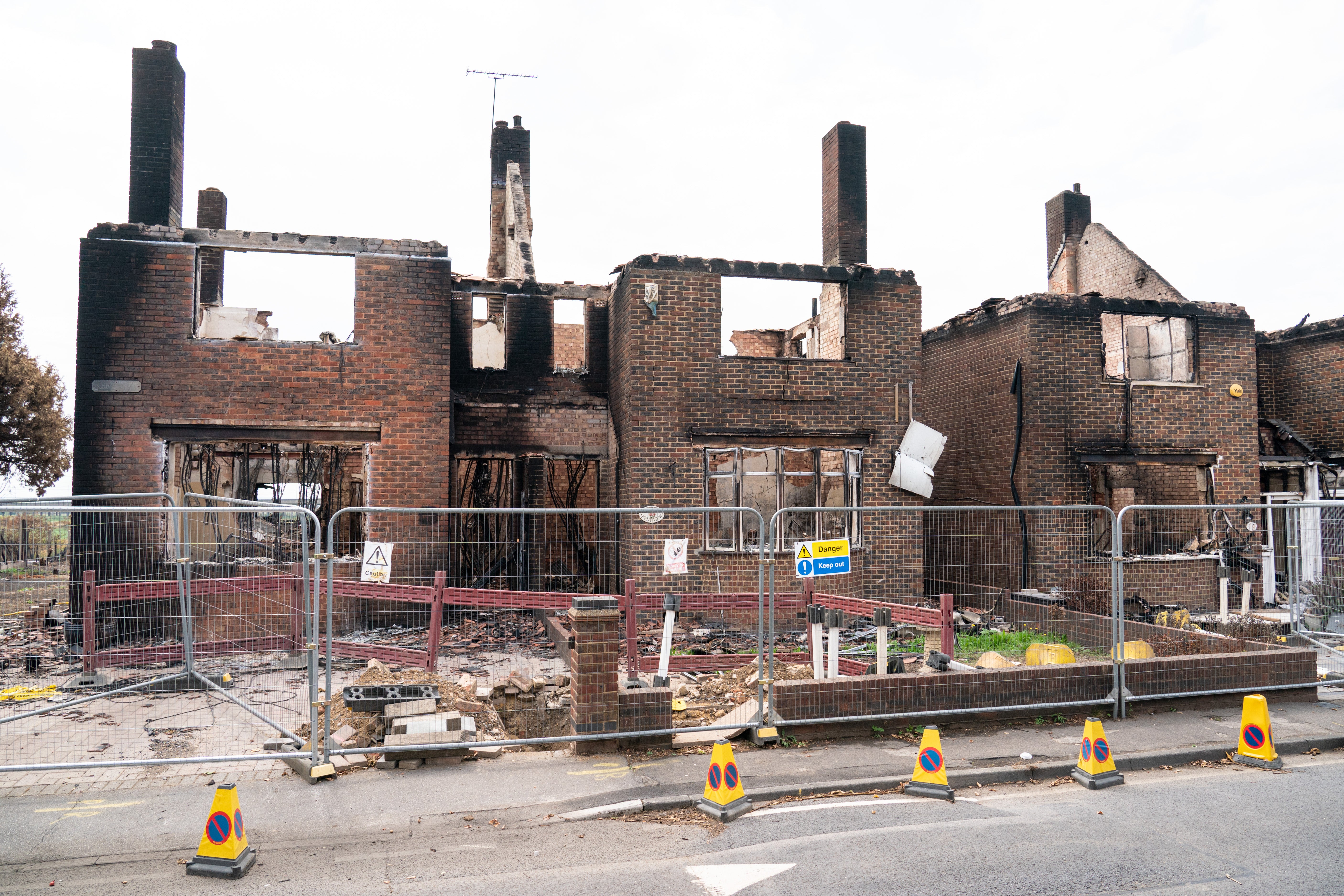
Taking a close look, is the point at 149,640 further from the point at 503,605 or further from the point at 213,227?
the point at 213,227

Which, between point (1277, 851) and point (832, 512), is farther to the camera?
point (832, 512)

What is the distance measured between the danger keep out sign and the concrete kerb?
1676 mm

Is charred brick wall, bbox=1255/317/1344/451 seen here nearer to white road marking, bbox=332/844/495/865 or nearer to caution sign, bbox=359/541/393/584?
caution sign, bbox=359/541/393/584

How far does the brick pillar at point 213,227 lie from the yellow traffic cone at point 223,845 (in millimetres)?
18127

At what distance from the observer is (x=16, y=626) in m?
7.64

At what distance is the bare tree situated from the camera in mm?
23359

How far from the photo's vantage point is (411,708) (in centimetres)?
684

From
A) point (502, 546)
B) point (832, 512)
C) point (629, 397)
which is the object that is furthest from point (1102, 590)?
point (502, 546)

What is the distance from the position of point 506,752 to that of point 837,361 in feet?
31.1

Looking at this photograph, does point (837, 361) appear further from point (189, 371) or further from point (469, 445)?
point (189, 371)

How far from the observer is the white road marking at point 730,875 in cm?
439

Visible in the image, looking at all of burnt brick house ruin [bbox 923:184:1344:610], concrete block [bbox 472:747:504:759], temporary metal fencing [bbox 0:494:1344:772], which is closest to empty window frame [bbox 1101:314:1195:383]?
burnt brick house ruin [bbox 923:184:1344:610]

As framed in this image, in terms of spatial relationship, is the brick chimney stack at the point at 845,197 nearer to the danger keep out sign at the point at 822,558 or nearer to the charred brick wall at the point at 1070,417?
the charred brick wall at the point at 1070,417

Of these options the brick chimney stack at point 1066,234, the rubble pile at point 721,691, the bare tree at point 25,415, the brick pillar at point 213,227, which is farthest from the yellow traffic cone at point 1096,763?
the bare tree at point 25,415
